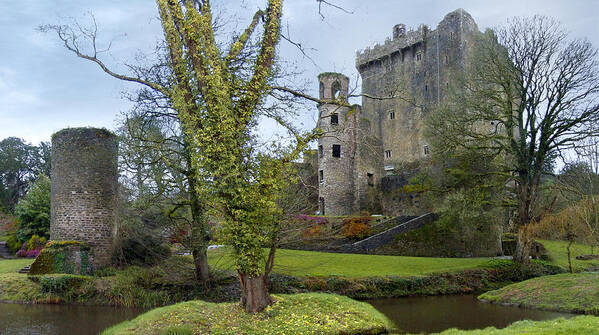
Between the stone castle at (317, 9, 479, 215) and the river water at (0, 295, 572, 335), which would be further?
the stone castle at (317, 9, 479, 215)

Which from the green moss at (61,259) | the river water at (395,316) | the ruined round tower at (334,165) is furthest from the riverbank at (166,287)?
the ruined round tower at (334,165)

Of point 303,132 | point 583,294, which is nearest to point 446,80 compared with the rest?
point 583,294

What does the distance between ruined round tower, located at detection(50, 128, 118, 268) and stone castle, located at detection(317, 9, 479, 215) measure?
42.8ft

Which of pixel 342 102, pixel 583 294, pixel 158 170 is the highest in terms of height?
pixel 342 102

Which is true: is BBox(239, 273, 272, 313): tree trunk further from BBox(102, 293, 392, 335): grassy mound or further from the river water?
the river water

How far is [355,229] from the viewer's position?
A: 2672cm

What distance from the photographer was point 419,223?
2609cm

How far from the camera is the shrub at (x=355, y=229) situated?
86.7ft

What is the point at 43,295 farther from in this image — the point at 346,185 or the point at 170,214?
the point at 346,185

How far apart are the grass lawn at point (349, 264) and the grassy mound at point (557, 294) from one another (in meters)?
3.27

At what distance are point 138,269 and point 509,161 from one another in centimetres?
1865

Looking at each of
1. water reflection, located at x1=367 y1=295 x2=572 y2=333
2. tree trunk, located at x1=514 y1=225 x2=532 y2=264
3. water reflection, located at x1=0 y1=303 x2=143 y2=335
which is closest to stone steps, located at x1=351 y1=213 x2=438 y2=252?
tree trunk, located at x1=514 y1=225 x2=532 y2=264

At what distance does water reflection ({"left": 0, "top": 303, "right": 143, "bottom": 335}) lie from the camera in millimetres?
12039

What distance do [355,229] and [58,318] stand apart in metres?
16.4
